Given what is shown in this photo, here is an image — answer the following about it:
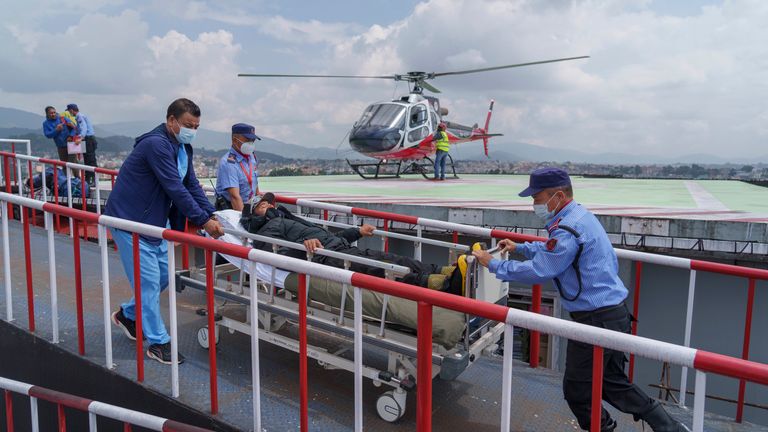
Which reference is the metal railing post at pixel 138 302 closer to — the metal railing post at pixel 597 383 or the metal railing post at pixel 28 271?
the metal railing post at pixel 28 271

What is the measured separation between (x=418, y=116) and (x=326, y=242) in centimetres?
1314

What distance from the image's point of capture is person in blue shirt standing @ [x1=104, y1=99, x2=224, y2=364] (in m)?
3.86

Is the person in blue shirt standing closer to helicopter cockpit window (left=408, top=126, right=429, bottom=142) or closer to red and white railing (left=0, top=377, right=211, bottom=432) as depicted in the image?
red and white railing (left=0, top=377, right=211, bottom=432)

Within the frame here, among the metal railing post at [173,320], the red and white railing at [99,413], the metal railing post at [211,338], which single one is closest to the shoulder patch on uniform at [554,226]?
the metal railing post at [211,338]

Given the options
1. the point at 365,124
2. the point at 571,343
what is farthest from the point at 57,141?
the point at 571,343

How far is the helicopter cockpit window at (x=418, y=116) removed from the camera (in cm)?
1697

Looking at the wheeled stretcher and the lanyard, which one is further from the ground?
the lanyard

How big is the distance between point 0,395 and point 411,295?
3.90m

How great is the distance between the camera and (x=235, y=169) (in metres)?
5.42

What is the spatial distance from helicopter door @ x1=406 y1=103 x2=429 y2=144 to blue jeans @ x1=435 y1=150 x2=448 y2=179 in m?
0.77

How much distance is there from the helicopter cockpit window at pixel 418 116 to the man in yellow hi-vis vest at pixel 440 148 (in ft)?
1.91

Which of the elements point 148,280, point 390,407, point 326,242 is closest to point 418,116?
point 326,242

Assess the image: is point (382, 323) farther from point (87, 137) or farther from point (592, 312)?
point (87, 137)

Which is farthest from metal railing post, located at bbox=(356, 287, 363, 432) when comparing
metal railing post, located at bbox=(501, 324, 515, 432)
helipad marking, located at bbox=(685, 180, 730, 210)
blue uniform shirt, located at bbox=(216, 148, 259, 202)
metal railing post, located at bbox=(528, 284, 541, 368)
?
helipad marking, located at bbox=(685, 180, 730, 210)
